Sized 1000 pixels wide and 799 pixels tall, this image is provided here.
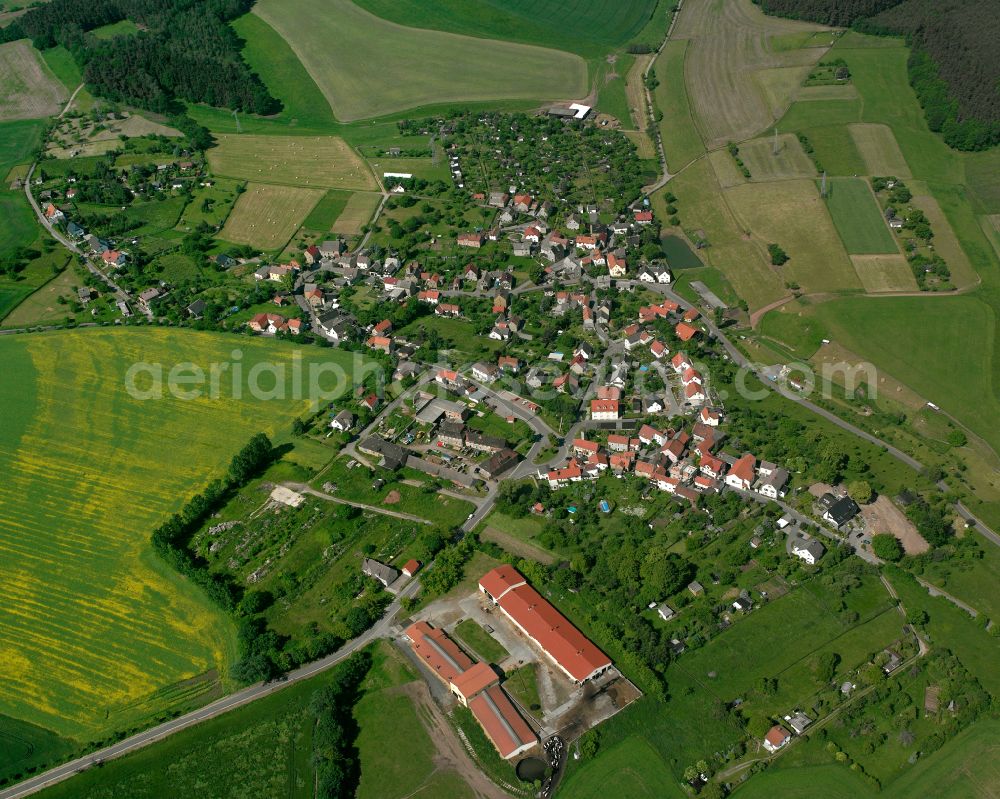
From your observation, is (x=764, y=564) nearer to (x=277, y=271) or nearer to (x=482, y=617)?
(x=482, y=617)

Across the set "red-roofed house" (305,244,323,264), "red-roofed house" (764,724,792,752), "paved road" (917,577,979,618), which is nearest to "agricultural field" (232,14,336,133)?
"red-roofed house" (305,244,323,264)

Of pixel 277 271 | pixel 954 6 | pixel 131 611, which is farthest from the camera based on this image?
pixel 954 6

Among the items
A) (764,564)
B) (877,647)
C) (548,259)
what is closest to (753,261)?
(548,259)

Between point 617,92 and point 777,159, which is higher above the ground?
point 617,92

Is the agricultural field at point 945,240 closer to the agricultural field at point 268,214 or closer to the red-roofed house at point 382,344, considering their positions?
the red-roofed house at point 382,344

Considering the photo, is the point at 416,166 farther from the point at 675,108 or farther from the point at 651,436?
the point at 651,436

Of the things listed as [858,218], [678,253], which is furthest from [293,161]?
[858,218]

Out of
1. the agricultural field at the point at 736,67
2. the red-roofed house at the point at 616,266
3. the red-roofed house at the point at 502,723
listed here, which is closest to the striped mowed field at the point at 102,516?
the red-roofed house at the point at 502,723
